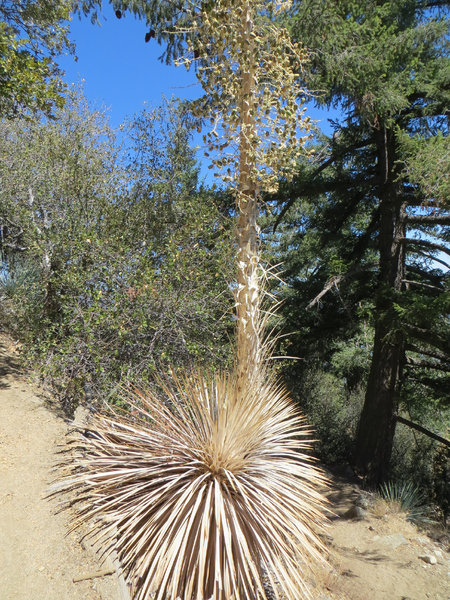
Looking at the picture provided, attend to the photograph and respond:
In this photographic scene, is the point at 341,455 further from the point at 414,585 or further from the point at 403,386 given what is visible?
Answer: the point at 414,585

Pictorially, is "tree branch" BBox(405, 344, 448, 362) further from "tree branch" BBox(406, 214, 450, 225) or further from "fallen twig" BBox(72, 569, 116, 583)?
"fallen twig" BBox(72, 569, 116, 583)

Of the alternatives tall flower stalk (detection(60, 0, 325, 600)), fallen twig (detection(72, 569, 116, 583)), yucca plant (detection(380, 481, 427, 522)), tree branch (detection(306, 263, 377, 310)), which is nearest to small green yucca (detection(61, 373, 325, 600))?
tall flower stalk (detection(60, 0, 325, 600))

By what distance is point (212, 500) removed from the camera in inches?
89.1

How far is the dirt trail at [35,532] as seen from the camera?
3.12 metres

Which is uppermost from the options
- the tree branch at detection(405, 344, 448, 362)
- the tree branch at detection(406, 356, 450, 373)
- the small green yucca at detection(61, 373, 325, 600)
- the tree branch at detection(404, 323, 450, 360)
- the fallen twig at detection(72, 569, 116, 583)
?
the tree branch at detection(404, 323, 450, 360)

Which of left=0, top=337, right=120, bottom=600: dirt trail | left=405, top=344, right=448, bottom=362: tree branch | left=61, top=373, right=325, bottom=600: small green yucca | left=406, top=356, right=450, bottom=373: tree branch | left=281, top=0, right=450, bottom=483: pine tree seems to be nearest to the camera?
left=61, top=373, right=325, bottom=600: small green yucca

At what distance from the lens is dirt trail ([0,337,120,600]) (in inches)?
123

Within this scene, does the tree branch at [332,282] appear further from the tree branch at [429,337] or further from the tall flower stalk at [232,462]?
the tall flower stalk at [232,462]

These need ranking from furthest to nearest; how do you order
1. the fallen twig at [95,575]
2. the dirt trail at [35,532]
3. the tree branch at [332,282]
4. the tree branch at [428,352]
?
1. the tree branch at [428,352]
2. the tree branch at [332,282]
3. the fallen twig at [95,575]
4. the dirt trail at [35,532]

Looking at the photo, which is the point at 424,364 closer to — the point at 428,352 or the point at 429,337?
the point at 428,352

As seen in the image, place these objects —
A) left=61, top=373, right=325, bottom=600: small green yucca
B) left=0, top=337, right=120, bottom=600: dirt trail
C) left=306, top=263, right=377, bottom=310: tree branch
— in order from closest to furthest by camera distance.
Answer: left=61, top=373, right=325, bottom=600: small green yucca
left=0, top=337, right=120, bottom=600: dirt trail
left=306, top=263, right=377, bottom=310: tree branch

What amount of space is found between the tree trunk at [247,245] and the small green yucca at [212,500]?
208 mm

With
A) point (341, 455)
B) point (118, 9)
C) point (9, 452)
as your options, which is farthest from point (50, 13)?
point (341, 455)

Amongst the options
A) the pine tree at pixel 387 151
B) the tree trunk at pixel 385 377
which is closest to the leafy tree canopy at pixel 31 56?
the pine tree at pixel 387 151
